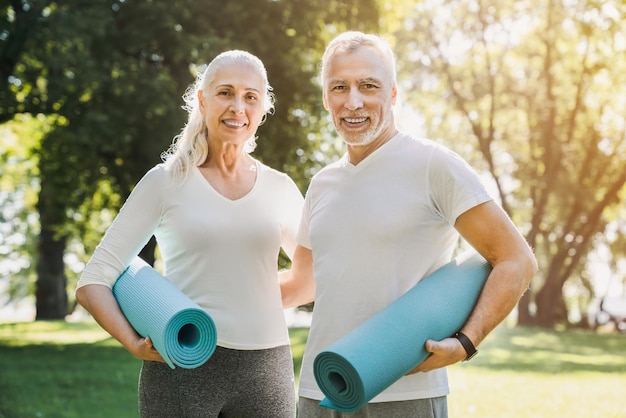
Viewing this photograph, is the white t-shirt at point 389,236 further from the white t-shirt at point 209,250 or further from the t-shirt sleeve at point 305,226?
the white t-shirt at point 209,250

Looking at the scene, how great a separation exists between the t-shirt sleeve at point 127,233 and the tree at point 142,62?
36.5ft

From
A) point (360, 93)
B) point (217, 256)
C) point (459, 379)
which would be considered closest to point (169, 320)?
point (217, 256)

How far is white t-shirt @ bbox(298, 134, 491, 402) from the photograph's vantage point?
3.00 metres

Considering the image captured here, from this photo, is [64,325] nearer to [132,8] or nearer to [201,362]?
[132,8]

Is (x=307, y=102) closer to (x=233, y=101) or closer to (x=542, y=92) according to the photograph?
(x=233, y=101)

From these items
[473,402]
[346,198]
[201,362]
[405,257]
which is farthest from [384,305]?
[473,402]

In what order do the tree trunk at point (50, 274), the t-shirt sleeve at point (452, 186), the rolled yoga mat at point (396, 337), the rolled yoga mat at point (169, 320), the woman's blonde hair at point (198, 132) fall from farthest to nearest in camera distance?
the tree trunk at point (50, 274) → the woman's blonde hair at point (198, 132) → the rolled yoga mat at point (169, 320) → the t-shirt sleeve at point (452, 186) → the rolled yoga mat at point (396, 337)

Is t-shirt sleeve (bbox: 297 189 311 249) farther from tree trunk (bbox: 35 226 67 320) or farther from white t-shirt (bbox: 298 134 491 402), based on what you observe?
tree trunk (bbox: 35 226 67 320)

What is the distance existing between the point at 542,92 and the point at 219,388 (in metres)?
26.2

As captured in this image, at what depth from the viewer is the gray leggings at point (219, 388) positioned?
3447 millimetres

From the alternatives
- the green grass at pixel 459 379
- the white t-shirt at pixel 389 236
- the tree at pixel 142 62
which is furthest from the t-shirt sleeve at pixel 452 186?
the tree at pixel 142 62

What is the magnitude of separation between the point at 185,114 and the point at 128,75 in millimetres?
1250

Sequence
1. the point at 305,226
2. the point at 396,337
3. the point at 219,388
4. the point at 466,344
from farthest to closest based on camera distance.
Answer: the point at 305,226
the point at 219,388
the point at 466,344
the point at 396,337

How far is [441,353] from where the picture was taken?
2799 millimetres
